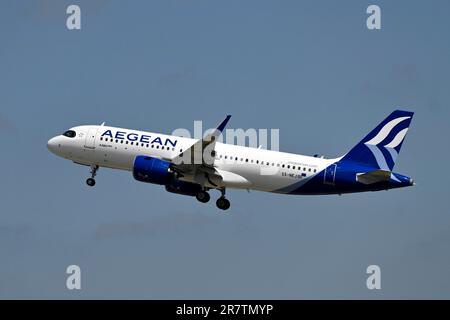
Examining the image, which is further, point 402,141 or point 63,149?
point 63,149

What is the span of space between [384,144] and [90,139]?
24497 mm

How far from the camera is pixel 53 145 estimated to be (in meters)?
85.6

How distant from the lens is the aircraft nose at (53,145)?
8525 centimetres

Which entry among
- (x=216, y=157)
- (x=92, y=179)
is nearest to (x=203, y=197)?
(x=216, y=157)

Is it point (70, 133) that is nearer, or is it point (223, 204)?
point (223, 204)

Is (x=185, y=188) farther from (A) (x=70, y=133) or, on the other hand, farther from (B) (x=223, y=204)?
(A) (x=70, y=133)

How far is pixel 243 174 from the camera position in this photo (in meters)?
79.4

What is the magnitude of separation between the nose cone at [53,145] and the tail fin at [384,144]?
82.4ft

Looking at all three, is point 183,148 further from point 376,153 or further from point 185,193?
point 376,153

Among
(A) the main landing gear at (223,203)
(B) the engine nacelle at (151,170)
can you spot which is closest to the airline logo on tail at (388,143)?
(A) the main landing gear at (223,203)

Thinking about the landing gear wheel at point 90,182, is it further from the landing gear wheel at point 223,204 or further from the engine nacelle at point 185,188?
the landing gear wheel at point 223,204

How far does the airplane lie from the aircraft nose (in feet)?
12.7

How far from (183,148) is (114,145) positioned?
5870 mm

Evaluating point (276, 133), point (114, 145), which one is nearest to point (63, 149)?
point (114, 145)
